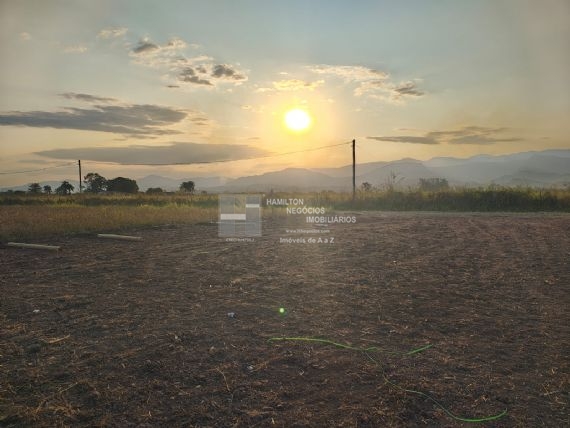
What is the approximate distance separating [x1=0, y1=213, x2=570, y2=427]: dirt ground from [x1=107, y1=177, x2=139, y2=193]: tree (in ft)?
Answer: 154

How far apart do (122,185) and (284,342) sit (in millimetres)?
53483

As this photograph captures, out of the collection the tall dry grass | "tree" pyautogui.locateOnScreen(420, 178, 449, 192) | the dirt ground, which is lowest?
the dirt ground

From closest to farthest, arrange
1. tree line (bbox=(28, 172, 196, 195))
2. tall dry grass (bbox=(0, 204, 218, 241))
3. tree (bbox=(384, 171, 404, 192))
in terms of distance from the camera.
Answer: tall dry grass (bbox=(0, 204, 218, 241)), tree (bbox=(384, 171, 404, 192)), tree line (bbox=(28, 172, 196, 195))

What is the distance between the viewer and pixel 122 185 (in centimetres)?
5300

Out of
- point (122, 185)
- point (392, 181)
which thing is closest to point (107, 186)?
point (122, 185)

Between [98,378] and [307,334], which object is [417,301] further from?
[98,378]

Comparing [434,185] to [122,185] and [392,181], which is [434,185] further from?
[122,185]

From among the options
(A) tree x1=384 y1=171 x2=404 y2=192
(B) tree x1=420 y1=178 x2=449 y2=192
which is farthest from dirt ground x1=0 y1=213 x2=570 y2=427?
(B) tree x1=420 y1=178 x2=449 y2=192

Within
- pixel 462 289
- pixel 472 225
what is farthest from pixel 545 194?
pixel 462 289

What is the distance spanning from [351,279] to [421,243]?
14.3ft

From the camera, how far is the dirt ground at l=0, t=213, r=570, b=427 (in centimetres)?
302

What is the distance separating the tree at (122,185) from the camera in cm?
5222

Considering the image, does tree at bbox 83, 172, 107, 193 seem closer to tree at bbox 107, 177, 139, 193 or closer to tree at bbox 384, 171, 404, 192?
tree at bbox 107, 177, 139, 193

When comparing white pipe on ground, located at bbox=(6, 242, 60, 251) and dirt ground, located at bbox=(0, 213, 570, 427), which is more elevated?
white pipe on ground, located at bbox=(6, 242, 60, 251)
